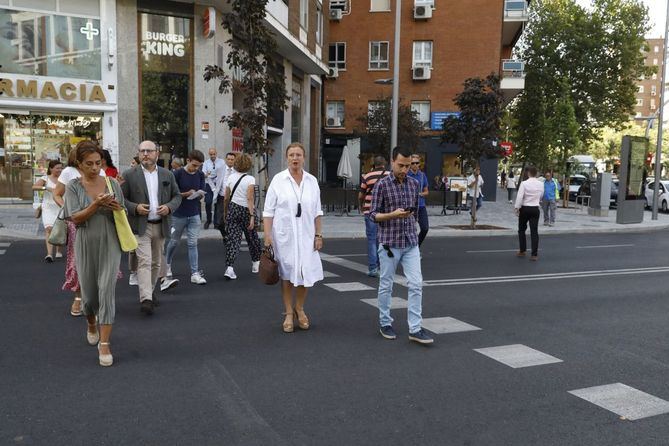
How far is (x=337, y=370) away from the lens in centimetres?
453


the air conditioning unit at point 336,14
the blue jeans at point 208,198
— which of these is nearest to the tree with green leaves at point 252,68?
the blue jeans at point 208,198

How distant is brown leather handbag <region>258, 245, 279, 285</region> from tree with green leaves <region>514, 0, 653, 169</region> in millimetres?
38819

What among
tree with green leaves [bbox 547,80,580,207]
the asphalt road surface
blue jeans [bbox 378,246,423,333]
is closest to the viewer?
the asphalt road surface

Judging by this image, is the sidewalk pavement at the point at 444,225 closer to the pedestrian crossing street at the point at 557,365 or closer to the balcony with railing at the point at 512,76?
the pedestrian crossing street at the point at 557,365

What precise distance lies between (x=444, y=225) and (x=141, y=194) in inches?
508

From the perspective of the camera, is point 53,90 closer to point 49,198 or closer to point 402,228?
point 49,198

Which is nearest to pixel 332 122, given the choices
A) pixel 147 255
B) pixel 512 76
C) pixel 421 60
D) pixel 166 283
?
pixel 421 60

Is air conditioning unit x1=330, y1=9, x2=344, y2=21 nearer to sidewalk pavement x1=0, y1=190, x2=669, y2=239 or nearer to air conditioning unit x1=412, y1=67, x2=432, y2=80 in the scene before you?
air conditioning unit x1=412, y1=67, x2=432, y2=80

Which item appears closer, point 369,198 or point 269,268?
point 269,268

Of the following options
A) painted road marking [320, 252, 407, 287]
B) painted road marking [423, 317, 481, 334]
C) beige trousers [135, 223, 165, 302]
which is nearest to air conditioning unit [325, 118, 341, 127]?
painted road marking [320, 252, 407, 287]

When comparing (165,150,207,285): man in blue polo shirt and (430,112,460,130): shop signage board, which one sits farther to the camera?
(430,112,460,130): shop signage board

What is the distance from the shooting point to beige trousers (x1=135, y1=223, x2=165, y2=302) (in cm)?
603

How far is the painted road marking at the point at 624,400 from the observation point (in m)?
3.84

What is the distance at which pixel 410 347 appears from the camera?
521 centimetres
